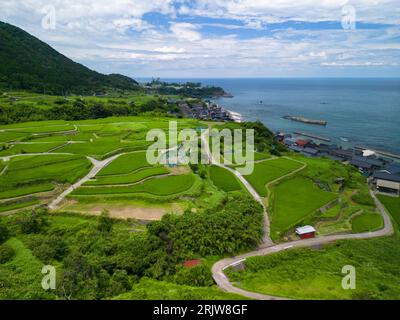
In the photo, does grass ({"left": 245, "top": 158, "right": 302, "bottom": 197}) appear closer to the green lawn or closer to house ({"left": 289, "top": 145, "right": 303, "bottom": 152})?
house ({"left": 289, "top": 145, "right": 303, "bottom": 152})

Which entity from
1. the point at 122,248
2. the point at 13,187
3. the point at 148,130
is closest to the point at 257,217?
the point at 122,248

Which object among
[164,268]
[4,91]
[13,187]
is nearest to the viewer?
[164,268]

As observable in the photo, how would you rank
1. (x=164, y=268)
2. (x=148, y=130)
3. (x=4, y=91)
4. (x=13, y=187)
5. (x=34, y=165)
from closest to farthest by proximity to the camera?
(x=164, y=268), (x=13, y=187), (x=34, y=165), (x=148, y=130), (x=4, y=91)

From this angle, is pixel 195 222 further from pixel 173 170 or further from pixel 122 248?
pixel 173 170

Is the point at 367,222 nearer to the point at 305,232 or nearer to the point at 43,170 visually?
Answer: the point at 305,232

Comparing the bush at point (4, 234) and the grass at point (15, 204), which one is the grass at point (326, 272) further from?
the grass at point (15, 204)

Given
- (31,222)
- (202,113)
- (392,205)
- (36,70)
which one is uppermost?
(36,70)

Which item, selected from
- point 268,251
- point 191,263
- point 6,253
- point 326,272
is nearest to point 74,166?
point 6,253

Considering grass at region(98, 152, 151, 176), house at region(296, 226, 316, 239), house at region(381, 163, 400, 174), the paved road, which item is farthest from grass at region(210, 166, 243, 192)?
house at region(381, 163, 400, 174)
